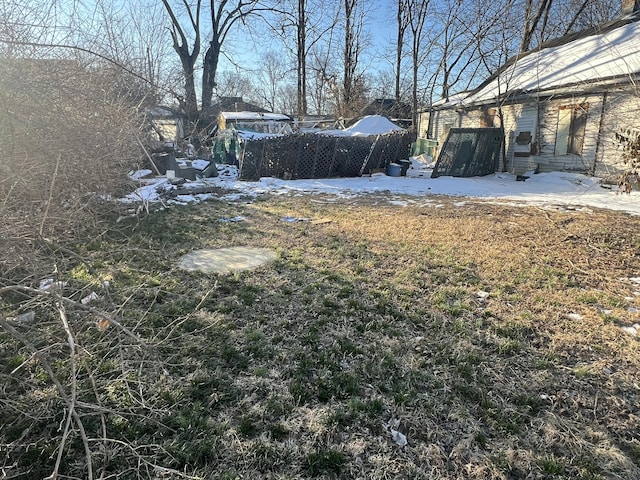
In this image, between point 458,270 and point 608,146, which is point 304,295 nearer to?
point 458,270

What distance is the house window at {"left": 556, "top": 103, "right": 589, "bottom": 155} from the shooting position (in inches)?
420

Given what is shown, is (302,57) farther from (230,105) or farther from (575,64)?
(575,64)

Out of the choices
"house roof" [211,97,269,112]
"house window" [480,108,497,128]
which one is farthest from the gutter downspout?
"house roof" [211,97,269,112]

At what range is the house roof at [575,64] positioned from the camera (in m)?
10.1

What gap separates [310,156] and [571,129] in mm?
7549

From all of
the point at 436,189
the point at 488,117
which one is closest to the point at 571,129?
the point at 488,117

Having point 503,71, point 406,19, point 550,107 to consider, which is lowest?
point 550,107

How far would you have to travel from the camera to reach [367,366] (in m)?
2.46

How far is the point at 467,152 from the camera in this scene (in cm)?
1197

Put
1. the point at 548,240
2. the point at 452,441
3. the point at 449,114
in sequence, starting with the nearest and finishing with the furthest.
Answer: the point at 452,441, the point at 548,240, the point at 449,114

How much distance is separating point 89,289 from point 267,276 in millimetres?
1638

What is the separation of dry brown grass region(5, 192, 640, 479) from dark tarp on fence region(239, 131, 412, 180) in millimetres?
7299

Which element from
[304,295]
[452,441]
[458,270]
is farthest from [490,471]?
[458,270]

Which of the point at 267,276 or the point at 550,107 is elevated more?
the point at 550,107
